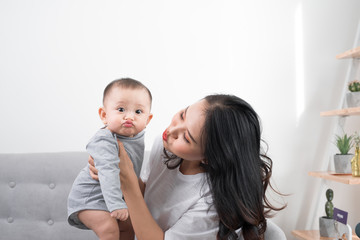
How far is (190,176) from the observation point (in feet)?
4.50

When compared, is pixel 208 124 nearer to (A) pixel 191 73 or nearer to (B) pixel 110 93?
(B) pixel 110 93

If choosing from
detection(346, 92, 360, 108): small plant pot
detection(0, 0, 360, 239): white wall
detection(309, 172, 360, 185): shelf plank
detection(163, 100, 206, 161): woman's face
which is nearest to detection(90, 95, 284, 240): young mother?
detection(163, 100, 206, 161): woman's face

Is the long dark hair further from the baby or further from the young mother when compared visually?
the baby

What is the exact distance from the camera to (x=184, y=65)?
8.37ft

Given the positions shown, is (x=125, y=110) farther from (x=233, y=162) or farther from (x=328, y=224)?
(x=328, y=224)

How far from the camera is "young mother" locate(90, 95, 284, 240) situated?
1163mm

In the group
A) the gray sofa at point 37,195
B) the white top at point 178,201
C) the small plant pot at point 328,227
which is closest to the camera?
the white top at point 178,201

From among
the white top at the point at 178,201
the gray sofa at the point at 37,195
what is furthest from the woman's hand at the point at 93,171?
the gray sofa at the point at 37,195

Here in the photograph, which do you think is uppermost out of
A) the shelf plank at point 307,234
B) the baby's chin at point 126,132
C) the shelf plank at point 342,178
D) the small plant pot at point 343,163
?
the baby's chin at point 126,132

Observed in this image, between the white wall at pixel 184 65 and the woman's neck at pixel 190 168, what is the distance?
106 centimetres

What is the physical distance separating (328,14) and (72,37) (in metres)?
1.81

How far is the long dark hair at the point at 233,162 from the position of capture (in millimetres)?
1163

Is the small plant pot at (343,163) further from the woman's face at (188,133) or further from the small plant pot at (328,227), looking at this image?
the woman's face at (188,133)

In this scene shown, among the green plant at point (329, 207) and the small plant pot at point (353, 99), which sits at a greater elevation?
the small plant pot at point (353, 99)
